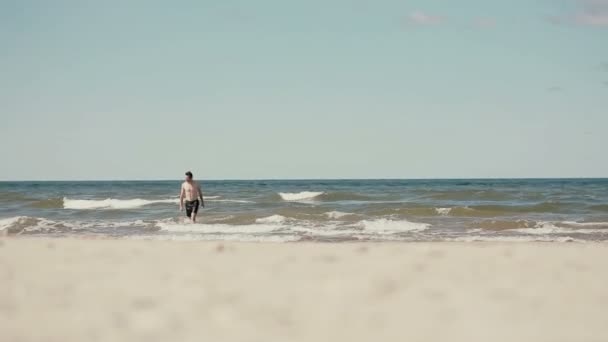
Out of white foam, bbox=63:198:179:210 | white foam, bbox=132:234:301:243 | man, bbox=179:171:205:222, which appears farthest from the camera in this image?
white foam, bbox=63:198:179:210

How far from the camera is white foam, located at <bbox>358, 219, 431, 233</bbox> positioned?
1825 centimetres

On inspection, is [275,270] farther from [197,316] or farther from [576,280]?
[576,280]

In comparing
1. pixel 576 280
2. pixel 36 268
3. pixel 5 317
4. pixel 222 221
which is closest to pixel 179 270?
pixel 36 268

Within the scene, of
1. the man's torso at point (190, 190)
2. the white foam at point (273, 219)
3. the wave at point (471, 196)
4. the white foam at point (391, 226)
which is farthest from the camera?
the wave at point (471, 196)

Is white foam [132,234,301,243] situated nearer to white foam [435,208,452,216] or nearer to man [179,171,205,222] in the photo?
man [179,171,205,222]

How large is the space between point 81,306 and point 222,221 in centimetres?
1521

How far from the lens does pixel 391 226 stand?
1912cm

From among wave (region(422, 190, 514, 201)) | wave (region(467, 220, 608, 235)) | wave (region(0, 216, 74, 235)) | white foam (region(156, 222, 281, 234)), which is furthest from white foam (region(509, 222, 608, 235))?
wave (region(422, 190, 514, 201))

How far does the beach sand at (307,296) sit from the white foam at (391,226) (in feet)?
30.8

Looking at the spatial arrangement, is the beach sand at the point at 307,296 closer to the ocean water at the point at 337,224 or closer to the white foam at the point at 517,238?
the white foam at the point at 517,238

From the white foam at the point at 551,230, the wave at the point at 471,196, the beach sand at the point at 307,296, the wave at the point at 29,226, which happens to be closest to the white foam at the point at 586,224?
the white foam at the point at 551,230

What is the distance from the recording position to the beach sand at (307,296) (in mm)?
4961

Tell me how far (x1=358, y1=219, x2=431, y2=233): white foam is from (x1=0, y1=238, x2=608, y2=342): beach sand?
9390mm

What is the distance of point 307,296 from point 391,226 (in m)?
13.4
